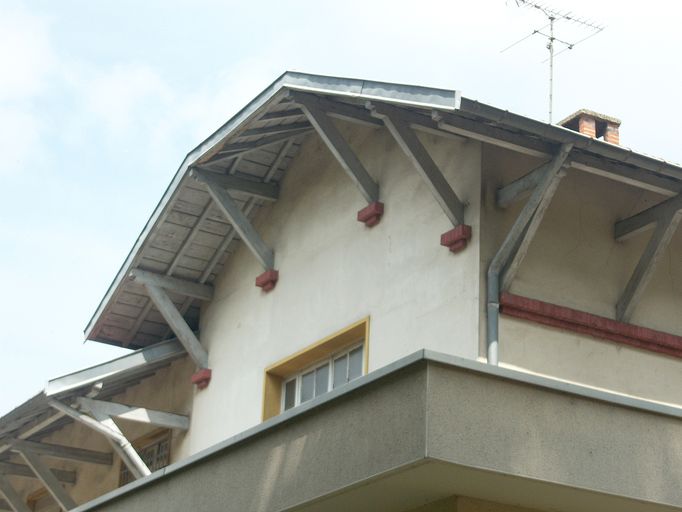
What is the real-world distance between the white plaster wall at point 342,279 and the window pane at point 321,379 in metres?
0.31

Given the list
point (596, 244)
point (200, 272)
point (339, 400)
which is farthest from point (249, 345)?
point (339, 400)

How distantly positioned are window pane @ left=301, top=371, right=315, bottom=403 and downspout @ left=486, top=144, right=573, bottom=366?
3.07 metres

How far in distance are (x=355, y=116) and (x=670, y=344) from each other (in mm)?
3719

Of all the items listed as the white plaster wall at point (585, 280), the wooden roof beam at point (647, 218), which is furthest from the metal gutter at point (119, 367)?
the wooden roof beam at point (647, 218)

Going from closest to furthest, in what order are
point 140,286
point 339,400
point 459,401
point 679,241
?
1. point 459,401
2. point 339,400
3. point 679,241
4. point 140,286

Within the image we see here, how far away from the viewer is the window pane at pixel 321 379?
13157 mm

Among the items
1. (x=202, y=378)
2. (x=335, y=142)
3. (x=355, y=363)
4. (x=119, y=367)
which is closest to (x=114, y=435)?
(x=119, y=367)

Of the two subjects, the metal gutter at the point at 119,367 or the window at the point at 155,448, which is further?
the window at the point at 155,448

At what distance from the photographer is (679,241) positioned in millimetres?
12523

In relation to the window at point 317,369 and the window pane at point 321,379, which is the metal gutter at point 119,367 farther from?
the window pane at point 321,379

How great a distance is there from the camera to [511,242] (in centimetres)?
1091

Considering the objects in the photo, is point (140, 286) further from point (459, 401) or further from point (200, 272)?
point (459, 401)

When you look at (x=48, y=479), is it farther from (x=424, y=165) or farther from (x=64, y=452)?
(x=424, y=165)

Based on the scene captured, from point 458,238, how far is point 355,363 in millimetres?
2103
